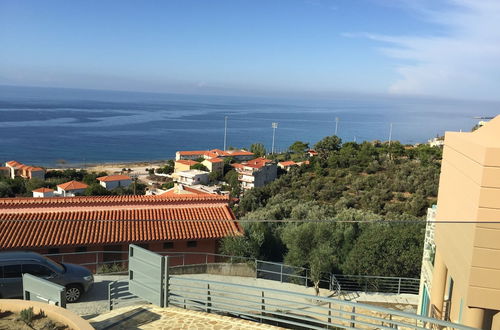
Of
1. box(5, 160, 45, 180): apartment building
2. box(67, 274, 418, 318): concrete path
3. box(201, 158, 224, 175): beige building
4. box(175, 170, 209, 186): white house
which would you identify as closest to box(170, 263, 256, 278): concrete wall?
box(67, 274, 418, 318): concrete path

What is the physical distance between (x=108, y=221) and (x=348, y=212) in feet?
41.3

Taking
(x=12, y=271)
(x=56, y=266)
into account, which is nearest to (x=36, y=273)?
(x=12, y=271)

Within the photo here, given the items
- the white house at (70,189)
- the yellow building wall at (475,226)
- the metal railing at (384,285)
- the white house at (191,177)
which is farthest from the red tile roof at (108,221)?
the white house at (191,177)

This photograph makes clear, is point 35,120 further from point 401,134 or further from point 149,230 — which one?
point 149,230

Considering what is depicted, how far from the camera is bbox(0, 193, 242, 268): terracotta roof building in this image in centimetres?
1189

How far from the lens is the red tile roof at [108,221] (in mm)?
11930

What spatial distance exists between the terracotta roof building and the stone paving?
6.47 meters

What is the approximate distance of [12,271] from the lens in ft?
24.7

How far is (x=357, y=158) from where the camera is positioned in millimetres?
41188

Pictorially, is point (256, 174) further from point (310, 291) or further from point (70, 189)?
point (310, 291)

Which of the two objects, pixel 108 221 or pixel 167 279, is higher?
pixel 167 279

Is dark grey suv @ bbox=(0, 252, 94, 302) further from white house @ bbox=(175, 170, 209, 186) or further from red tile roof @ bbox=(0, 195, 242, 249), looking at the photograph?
white house @ bbox=(175, 170, 209, 186)

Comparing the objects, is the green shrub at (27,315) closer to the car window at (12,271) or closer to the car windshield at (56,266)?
the car window at (12,271)

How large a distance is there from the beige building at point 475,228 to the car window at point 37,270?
6.73 m
